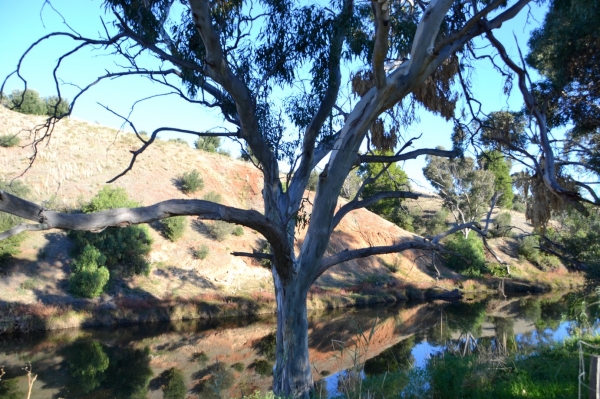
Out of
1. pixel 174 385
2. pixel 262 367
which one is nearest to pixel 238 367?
pixel 262 367

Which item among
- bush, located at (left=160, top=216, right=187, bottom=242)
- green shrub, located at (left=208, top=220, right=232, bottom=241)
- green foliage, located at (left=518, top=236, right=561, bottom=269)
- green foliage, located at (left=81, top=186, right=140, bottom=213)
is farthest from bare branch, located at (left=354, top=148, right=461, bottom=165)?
green foliage, located at (left=518, top=236, right=561, bottom=269)

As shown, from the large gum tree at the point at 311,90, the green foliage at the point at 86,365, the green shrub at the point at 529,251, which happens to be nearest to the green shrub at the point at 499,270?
the large gum tree at the point at 311,90

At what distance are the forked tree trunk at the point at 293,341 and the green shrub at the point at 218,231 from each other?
16696 mm

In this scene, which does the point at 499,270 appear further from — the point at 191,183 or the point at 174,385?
the point at 191,183

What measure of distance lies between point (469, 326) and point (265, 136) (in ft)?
33.6

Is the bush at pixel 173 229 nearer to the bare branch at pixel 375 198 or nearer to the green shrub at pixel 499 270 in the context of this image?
the green shrub at pixel 499 270

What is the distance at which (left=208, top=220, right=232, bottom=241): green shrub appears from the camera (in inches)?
908

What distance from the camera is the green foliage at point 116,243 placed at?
1823 cm

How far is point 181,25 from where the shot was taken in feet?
22.1

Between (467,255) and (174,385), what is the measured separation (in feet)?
55.3

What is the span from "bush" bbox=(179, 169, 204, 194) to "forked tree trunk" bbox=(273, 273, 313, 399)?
65.1 feet

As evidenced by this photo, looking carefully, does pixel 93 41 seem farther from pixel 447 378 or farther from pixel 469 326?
pixel 469 326

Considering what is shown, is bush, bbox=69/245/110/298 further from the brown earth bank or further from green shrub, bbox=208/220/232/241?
green shrub, bbox=208/220/232/241

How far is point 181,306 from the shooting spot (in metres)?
17.0
